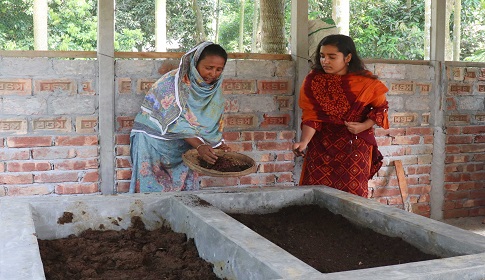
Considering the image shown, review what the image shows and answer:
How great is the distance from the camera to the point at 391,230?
6.98 feet

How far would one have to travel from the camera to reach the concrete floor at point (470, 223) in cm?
483

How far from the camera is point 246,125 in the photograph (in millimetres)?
4129

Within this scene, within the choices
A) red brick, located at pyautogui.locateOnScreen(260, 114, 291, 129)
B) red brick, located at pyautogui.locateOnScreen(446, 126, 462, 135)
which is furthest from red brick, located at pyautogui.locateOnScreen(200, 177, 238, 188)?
red brick, located at pyautogui.locateOnScreen(446, 126, 462, 135)

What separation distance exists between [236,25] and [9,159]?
13.3 meters

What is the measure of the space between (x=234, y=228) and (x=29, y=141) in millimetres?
2163

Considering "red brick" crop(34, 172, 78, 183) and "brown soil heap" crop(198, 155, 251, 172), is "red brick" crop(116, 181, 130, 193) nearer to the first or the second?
"red brick" crop(34, 172, 78, 183)

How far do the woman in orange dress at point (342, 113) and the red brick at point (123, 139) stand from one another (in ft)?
3.89

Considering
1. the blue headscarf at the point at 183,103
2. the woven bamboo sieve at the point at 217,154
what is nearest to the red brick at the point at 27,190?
the blue headscarf at the point at 183,103

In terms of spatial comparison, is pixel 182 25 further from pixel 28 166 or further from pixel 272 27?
pixel 28 166

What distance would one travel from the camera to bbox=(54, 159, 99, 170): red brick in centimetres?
367

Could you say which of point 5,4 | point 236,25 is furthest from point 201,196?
point 236,25

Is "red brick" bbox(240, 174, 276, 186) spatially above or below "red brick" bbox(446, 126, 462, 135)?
below

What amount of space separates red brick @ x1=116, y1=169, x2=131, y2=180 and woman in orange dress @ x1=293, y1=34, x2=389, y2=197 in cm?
123

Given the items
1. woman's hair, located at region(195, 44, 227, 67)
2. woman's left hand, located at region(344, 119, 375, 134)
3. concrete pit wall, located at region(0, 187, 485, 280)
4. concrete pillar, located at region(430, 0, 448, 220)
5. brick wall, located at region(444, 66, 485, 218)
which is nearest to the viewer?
concrete pit wall, located at region(0, 187, 485, 280)
